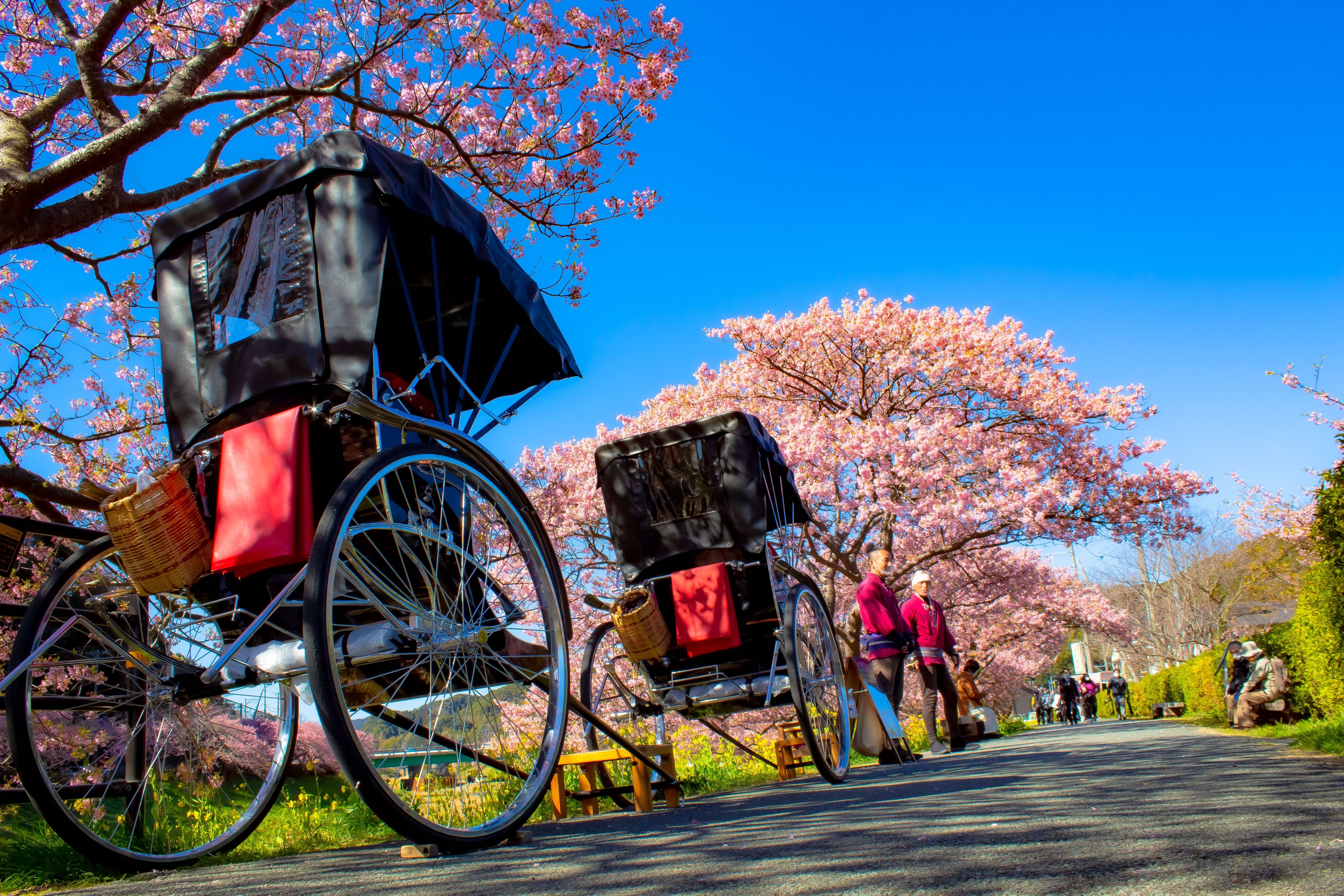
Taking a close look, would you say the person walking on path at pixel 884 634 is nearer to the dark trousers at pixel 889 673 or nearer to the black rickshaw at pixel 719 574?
the dark trousers at pixel 889 673

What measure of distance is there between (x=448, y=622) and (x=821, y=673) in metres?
3.84

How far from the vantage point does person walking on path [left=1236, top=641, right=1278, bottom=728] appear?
7.85 m

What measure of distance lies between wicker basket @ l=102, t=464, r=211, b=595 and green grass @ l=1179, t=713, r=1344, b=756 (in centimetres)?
527

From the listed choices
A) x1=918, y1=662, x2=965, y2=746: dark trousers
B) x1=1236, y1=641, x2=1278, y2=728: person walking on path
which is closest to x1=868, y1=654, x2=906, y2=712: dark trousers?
x1=918, y1=662, x2=965, y2=746: dark trousers

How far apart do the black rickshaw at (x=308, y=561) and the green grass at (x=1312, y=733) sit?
4.33 m

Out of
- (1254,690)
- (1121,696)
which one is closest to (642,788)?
(1254,690)

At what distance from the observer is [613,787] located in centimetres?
441

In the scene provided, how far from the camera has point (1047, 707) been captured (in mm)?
36500

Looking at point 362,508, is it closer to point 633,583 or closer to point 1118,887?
point 1118,887

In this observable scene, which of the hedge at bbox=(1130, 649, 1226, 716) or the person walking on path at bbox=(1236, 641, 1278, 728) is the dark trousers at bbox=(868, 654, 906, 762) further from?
the hedge at bbox=(1130, 649, 1226, 716)

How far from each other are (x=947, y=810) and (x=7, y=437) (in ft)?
27.4

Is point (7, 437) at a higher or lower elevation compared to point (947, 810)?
higher

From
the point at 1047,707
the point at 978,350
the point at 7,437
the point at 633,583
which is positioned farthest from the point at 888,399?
the point at 1047,707

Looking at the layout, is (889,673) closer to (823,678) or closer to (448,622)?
(823,678)
